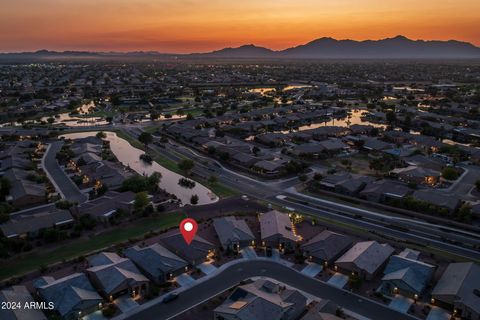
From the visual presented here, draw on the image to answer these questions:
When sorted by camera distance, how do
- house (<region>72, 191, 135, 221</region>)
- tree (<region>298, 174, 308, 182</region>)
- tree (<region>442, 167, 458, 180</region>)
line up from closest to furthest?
1. house (<region>72, 191, 135, 221</region>)
2. tree (<region>442, 167, 458, 180</region>)
3. tree (<region>298, 174, 308, 182</region>)

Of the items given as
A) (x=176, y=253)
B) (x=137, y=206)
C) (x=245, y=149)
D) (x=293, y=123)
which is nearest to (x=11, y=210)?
(x=137, y=206)

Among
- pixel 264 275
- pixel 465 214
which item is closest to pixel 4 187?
pixel 264 275

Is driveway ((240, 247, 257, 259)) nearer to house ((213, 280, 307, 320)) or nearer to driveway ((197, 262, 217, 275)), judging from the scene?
driveway ((197, 262, 217, 275))

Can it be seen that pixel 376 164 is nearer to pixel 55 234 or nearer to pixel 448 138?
pixel 448 138

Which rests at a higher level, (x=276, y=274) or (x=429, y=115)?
(x=429, y=115)

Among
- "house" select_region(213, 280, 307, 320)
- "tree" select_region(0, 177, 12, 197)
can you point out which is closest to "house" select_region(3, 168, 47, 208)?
"tree" select_region(0, 177, 12, 197)

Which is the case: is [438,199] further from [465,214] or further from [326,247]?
[326,247]
